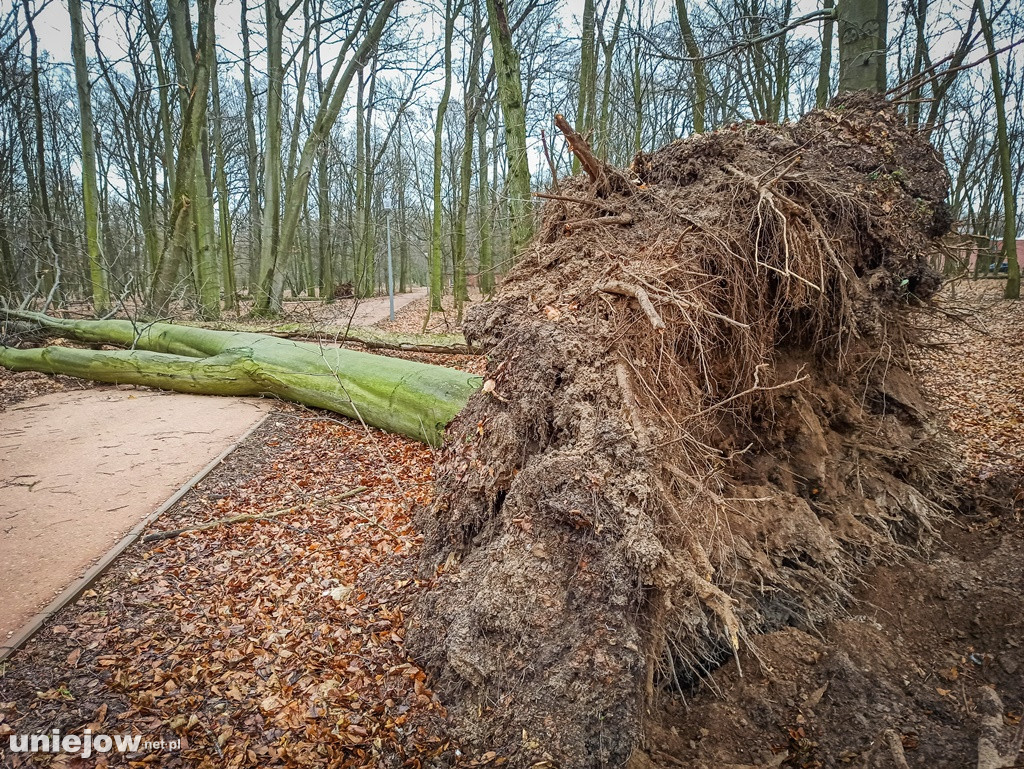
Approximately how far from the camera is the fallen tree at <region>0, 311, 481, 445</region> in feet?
19.5

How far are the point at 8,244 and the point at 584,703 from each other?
17871mm

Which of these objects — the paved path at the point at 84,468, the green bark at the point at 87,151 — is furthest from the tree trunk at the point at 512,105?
the green bark at the point at 87,151

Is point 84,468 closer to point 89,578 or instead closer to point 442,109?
point 89,578

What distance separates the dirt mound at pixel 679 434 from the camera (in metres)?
2.55

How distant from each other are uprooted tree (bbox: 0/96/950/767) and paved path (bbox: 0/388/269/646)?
2579 mm

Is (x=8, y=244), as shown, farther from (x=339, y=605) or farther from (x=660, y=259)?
(x=660, y=259)

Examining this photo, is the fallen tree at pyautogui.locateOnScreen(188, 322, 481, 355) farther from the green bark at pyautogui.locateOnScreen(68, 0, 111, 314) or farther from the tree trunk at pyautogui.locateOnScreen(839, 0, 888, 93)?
the tree trunk at pyautogui.locateOnScreen(839, 0, 888, 93)

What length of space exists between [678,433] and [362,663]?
2290 millimetres

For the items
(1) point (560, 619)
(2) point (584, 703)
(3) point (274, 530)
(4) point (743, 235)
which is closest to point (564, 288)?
(4) point (743, 235)

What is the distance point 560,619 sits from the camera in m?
2.62

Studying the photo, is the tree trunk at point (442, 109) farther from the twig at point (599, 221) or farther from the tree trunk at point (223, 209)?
the twig at point (599, 221)

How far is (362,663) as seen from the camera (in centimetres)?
297

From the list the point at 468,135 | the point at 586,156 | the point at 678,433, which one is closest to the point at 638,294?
the point at 678,433

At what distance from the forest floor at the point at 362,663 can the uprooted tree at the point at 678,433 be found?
0.71 ft
